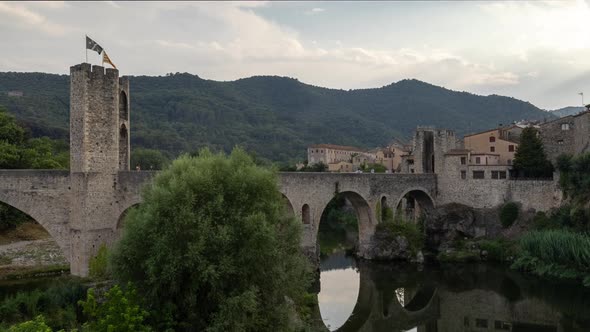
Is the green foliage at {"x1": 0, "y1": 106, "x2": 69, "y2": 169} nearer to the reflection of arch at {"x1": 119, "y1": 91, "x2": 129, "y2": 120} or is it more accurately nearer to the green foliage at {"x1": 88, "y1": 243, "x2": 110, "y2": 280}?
the reflection of arch at {"x1": 119, "y1": 91, "x2": 129, "y2": 120}

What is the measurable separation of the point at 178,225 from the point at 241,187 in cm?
237

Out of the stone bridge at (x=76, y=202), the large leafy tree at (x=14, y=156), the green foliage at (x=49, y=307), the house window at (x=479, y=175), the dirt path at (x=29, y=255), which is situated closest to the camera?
the green foliage at (x=49, y=307)

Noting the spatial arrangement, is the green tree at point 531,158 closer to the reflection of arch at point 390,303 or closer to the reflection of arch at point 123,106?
the reflection of arch at point 390,303

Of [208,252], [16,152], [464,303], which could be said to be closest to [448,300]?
[464,303]

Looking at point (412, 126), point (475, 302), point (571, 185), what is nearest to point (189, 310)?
point (475, 302)

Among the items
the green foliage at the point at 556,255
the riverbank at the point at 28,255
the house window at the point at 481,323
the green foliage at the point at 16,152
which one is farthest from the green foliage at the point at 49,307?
the green foliage at the point at 556,255

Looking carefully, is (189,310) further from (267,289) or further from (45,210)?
(45,210)

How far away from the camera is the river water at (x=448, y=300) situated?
2394 cm

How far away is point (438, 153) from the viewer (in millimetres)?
41562

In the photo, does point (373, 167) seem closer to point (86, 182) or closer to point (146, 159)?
point (146, 159)

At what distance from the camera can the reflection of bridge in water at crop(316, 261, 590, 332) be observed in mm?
23748

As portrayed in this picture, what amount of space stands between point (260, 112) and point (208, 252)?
447ft

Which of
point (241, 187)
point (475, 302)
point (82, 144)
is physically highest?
point (82, 144)

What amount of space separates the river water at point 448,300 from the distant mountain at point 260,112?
54974 millimetres
